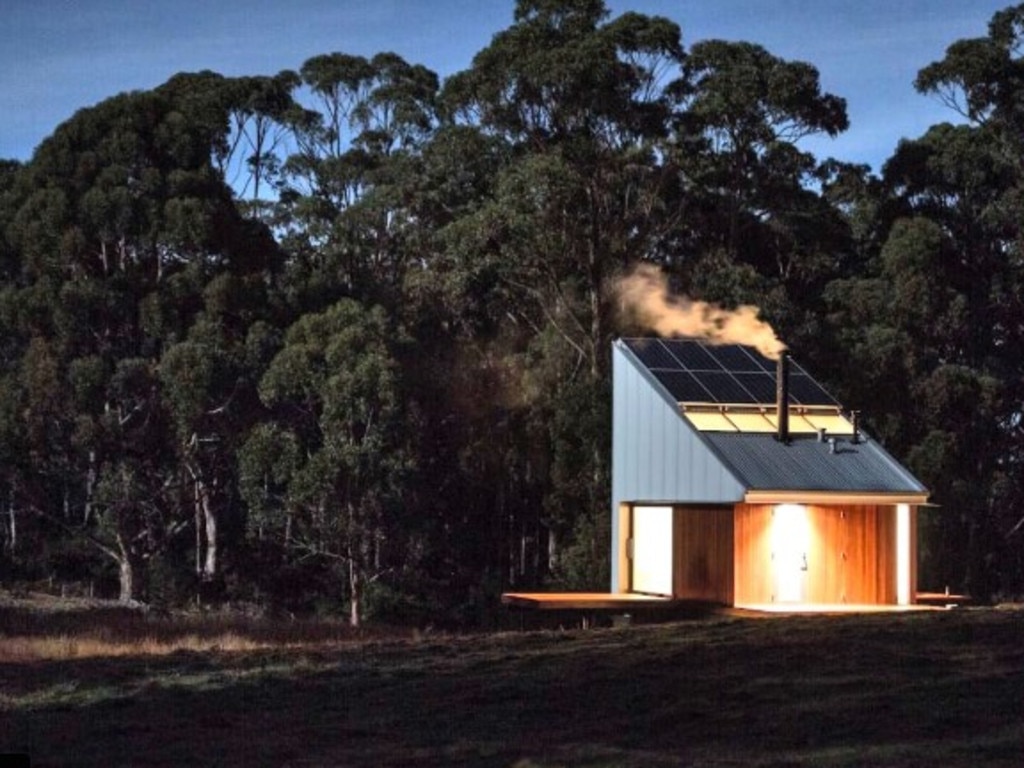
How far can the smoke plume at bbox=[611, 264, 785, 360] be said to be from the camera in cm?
3412

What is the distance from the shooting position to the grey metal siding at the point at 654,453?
2838cm

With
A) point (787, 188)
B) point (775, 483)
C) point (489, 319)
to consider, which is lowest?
point (775, 483)

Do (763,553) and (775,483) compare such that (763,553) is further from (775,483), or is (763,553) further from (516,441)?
(516,441)

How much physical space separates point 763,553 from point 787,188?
18145mm

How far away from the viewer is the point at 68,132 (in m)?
43.2

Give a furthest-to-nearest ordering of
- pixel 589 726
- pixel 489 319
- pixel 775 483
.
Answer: pixel 489 319 → pixel 775 483 → pixel 589 726

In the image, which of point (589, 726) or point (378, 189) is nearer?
point (589, 726)

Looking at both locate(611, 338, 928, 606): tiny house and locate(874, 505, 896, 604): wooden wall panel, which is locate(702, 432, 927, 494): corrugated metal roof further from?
locate(874, 505, 896, 604): wooden wall panel

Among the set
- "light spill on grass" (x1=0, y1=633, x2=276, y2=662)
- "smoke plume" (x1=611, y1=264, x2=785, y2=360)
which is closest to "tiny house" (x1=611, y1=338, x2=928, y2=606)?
"smoke plume" (x1=611, y1=264, x2=785, y2=360)

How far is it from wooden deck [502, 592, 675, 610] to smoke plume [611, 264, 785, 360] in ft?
16.4

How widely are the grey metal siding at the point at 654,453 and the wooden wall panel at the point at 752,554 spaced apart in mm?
786

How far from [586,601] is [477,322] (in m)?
18.3

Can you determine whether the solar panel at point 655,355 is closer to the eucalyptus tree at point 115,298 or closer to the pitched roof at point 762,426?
the pitched roof at point 762,426

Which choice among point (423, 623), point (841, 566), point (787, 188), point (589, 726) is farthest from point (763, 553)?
point (787, 188)
